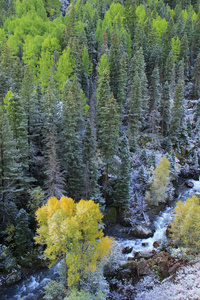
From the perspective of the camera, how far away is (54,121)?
32.1m

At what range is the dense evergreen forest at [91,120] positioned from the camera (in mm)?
27672

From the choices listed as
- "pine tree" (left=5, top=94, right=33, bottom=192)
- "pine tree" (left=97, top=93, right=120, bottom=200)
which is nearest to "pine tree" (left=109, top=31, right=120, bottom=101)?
"pine tree" (left=97, top=93, right=120, bottom=200)

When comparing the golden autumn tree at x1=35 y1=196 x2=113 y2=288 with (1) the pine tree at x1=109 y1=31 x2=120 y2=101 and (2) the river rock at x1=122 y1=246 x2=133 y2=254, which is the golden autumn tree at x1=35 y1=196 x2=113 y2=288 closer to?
(2) the river rock at x1=122 y1=246 x2=133 y2=254

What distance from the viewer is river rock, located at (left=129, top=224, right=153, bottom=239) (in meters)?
31.9

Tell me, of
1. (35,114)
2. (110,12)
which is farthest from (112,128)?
(110,12)

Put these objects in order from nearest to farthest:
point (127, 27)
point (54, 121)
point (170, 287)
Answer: point (170, 287) → point (54, 121) → point (127, 27)

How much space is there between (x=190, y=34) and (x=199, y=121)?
33796 millimetres

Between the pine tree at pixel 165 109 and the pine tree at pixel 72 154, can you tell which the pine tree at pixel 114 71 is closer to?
the pine tree at pixel 165 109

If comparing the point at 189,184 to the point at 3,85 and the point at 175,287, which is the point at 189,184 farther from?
the point at 3,85

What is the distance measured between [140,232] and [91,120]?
61.9ft

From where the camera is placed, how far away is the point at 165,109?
161 ft

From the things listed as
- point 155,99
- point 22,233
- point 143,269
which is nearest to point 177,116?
point 155,99

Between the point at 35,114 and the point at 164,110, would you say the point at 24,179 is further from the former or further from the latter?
the point at 164,110

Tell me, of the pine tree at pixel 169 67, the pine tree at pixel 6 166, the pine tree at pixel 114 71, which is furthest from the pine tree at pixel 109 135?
the pine tree at pixel 169 67
